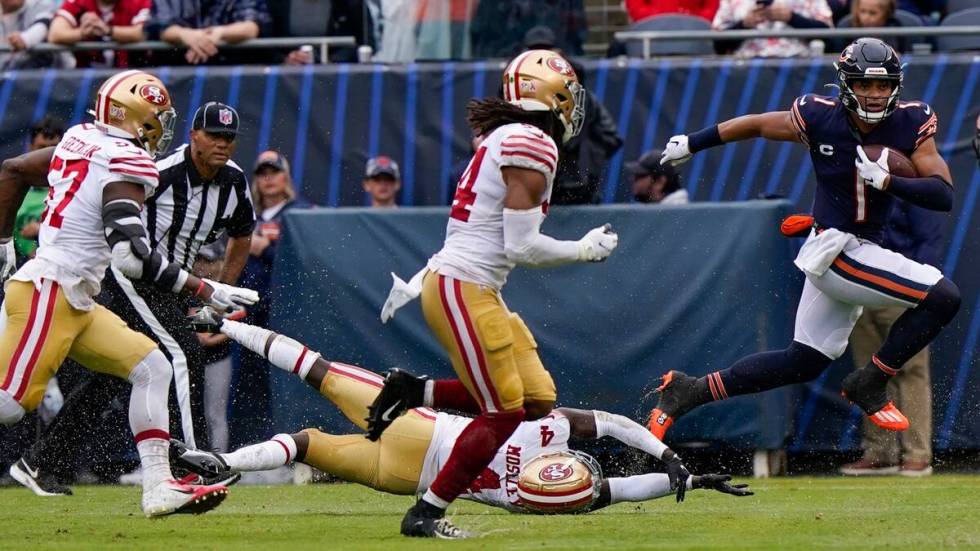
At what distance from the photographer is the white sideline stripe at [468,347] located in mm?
6180

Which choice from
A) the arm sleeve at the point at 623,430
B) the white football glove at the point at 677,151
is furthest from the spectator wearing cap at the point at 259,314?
the arm sleeve at the point at 623,430

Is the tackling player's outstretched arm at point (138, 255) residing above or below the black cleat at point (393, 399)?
above

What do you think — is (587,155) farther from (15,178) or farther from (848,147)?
(15,178)

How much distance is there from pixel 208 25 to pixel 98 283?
3848mm

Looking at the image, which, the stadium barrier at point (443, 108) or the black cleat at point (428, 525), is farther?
the stadium barrier at point (443, 108)

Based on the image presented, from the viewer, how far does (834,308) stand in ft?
26.2

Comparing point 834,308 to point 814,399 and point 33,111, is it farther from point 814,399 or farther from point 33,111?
point 33,111

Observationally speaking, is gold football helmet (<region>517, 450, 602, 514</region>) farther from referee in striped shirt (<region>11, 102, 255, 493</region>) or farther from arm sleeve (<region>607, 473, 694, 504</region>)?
referee in striped shirt (<region>11, 102, 255, 493</region>)

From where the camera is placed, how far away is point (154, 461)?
679cm

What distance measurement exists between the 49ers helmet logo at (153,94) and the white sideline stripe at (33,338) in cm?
86

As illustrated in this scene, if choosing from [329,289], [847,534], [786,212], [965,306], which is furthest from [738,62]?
[847,534]

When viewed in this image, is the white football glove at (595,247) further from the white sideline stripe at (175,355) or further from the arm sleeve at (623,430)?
the white sideline stripe at (175,355)

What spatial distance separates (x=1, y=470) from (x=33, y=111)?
82.3 inches

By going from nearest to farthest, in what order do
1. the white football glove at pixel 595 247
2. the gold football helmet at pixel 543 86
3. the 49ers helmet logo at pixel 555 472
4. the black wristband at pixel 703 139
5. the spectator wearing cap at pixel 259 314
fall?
the white football glove at pixel 595 247 → the gold football helmet at pixel 543 86 → the 49ers helmet logo at pixel 555 472 → the black wristband at pixel 703 139 → the spectator wearing cap at pixel 259 314
